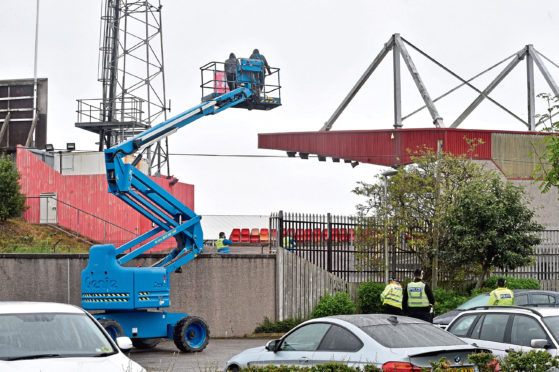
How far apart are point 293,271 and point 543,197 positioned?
1476cm

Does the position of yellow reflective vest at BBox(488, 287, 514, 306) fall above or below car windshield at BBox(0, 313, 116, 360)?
below

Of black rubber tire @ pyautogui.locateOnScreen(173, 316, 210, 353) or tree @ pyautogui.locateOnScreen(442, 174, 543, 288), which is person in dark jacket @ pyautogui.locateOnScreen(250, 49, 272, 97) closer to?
tree @ pyautogui.locateOnScreen(442, 174, 543, 288)

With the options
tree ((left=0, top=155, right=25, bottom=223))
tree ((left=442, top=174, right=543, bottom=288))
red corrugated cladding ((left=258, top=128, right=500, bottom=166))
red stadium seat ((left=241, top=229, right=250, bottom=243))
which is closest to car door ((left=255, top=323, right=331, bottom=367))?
tree ((left=442, top=174, right=543, bottom=288))

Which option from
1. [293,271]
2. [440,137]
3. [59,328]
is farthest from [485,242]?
[59,328]

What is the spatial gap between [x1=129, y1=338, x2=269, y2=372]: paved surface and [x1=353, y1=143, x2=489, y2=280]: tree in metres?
6.04

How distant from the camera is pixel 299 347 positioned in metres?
11.1

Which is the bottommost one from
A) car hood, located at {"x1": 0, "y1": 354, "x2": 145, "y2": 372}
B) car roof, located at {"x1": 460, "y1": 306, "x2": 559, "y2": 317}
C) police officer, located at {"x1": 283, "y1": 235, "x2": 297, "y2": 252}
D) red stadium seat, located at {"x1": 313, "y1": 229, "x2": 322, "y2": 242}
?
car hood, located at {"x1": 0, "y1": 354, "x2": 145, "y2": 372}

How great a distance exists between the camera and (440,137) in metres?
33.1

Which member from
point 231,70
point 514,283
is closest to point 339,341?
point 231,70

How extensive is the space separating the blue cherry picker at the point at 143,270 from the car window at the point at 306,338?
6124mm

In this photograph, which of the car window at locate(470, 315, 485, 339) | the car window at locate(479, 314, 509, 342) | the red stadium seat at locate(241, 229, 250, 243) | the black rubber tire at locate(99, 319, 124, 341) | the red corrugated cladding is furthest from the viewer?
the red stadium seat at locate(241, 229, 250, 243)

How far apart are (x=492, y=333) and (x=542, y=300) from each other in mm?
7767

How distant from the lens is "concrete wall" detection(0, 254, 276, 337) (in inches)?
829

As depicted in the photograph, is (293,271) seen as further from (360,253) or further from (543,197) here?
(543,197)
